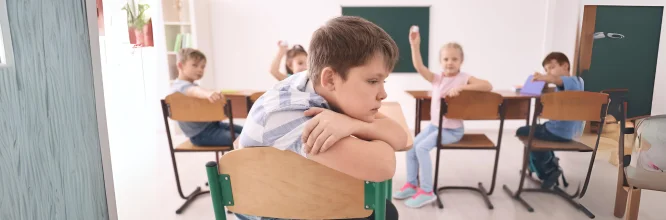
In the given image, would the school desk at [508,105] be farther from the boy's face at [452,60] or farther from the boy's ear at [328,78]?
the boy's ear at [328,78]

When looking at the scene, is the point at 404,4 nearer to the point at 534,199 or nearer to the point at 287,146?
the point at 534,199

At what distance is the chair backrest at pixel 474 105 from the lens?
2104 millimetres

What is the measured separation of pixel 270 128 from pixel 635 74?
119 cm

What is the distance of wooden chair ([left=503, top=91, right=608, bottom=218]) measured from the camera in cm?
133

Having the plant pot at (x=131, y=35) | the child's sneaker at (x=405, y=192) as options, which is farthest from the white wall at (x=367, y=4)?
the plant pot at (x=131, y=35)

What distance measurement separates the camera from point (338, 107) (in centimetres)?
90

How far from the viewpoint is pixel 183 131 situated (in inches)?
89.4

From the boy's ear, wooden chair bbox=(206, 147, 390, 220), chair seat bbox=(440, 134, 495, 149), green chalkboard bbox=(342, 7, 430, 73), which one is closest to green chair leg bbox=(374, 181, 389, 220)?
wooden chair bbox=(206, 147, 390, 220)

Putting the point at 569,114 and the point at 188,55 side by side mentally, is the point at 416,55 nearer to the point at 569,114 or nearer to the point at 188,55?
the point at 569,114

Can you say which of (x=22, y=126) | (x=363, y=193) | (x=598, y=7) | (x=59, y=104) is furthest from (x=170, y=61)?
(x=598, y=7)

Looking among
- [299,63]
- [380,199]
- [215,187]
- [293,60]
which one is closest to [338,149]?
[380,199]

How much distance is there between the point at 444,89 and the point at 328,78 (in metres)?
1.68

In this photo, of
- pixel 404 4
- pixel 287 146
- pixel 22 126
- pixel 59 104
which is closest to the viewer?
pixel 287 146

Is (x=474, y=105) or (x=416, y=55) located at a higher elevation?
(x=416, y=55)
